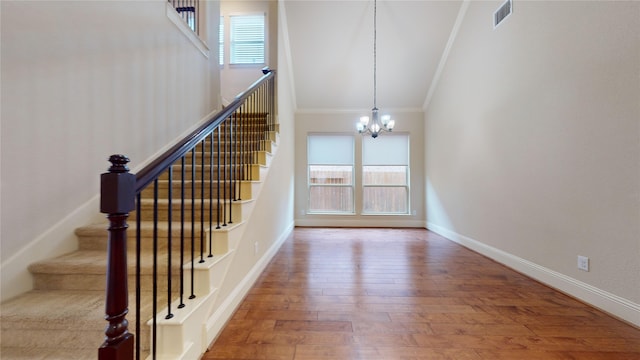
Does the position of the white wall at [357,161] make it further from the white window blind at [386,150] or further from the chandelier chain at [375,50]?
the chandelier chain at [375,50]

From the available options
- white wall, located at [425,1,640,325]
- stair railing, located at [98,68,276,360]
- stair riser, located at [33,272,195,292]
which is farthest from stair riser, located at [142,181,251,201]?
white wall, located at [425,1,640,325]

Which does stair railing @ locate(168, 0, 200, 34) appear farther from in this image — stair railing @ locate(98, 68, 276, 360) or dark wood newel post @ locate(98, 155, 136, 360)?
dark wood newel post @ locate(98, 155, 136, 360)

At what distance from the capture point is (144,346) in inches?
54.6

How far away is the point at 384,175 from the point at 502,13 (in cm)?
368

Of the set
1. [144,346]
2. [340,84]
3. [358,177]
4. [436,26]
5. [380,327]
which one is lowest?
[380,327]

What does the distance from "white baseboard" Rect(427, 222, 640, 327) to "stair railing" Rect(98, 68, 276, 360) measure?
3073 mm

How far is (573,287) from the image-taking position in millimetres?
2463

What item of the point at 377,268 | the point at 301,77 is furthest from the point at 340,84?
the point at 377,268

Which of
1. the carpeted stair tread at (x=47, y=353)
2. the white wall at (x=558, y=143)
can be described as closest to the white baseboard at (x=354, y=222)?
the white wall at (x=558, y=143)

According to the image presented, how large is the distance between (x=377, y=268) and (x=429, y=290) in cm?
74

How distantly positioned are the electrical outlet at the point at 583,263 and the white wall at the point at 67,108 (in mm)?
4147

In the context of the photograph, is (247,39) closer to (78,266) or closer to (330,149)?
(330,149)

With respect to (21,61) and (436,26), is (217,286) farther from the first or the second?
(436,26)

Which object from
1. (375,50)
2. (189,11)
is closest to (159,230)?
(189,11)
